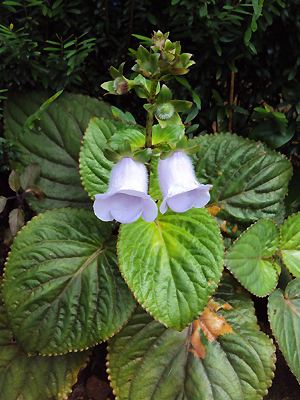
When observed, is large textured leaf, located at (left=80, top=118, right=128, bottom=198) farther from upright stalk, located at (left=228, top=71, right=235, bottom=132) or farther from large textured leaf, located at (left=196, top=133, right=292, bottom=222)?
upright stalk, located at (left=228, top=71, right=235, bottom=132)

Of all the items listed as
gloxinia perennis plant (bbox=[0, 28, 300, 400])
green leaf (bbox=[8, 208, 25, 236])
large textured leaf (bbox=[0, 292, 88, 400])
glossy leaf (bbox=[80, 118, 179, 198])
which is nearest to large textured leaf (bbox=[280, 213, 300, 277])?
gloxinia perennis plant (bbox=[0, 28, 300, 400])

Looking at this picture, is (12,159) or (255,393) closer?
(255,393)

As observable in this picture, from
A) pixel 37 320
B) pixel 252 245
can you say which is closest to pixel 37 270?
pixel 37 320

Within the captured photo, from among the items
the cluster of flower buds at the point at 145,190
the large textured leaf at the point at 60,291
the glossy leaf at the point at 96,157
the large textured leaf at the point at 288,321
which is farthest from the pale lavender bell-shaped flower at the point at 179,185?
the large textured leaf at the point at 288,321

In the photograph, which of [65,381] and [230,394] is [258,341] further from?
[65,381]

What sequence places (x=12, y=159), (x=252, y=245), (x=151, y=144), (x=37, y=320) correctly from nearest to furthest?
(x=151, y=144)
(x=37, y=320)
(x=252, y=245)
(x=12, y=159)

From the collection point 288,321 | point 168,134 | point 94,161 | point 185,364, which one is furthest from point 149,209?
point 288,321

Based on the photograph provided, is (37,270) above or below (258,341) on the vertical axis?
above

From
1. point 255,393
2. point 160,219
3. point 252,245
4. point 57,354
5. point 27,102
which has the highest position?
point 27,102
